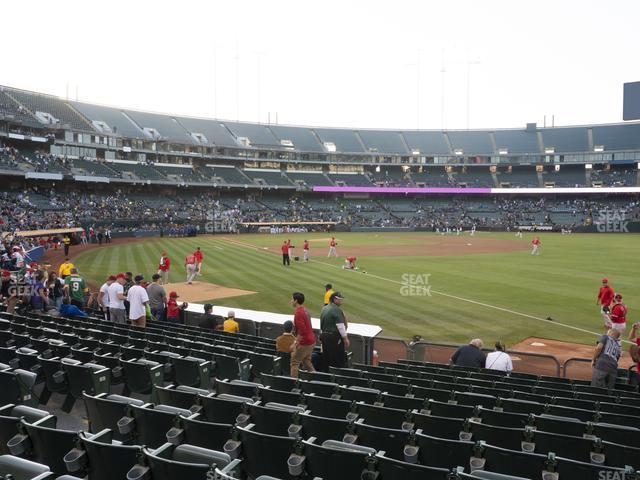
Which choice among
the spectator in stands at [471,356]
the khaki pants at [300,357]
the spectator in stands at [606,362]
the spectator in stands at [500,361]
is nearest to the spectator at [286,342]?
the khaki pants at [300,357]

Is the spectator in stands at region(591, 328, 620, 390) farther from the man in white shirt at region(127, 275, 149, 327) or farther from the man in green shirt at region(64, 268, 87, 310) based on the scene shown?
the man in green shirt at region(64, 268, 87, 310)

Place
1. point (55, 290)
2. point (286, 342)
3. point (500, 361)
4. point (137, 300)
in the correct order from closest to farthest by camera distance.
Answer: point (286, 342), point (500, 361), point (137, 300), point (55, 290)

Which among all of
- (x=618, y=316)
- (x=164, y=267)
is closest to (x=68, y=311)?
(x=164, y=267)

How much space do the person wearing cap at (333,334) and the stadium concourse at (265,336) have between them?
522 mm

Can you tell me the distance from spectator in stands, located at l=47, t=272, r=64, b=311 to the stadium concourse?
1.29ft

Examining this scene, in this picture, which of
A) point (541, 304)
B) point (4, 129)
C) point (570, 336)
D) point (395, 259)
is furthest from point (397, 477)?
point (4, 129)

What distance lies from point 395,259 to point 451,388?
31.5m

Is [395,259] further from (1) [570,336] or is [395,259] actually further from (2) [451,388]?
(2) [451,388]

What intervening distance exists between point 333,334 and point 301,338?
90 centimetres

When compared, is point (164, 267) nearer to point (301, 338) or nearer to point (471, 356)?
point (301, 338)

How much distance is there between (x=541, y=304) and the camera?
72.5 ft

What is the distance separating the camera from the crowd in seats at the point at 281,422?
4.41 metres

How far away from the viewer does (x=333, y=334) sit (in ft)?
35.0

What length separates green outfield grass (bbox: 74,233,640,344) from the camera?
18.5 meters
